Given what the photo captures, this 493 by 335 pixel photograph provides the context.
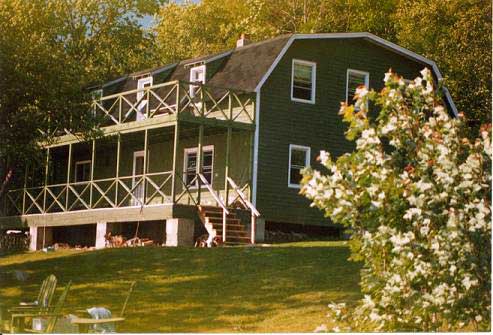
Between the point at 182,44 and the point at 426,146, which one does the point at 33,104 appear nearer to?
the point at 426,146

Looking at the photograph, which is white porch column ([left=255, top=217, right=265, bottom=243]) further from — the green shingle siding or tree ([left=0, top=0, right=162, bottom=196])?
tree ([left=0, top=0, right=162, bottom=196])

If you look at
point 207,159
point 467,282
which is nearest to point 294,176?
point 207,159

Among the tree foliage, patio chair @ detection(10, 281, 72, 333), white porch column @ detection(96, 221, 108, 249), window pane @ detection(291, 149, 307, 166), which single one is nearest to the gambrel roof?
the tree foliage

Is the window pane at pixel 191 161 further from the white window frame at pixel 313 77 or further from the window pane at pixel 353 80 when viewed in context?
the window pane at pixel 353 80

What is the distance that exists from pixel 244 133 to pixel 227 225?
3.31 m

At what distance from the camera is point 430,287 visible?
36.2ft

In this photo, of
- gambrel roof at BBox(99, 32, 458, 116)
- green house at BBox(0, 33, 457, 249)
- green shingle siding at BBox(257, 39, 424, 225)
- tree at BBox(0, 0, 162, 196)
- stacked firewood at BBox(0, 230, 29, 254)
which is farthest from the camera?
stacked firewood at BBox(0, 230, 29, 254)

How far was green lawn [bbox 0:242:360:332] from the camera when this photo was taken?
51.9ft

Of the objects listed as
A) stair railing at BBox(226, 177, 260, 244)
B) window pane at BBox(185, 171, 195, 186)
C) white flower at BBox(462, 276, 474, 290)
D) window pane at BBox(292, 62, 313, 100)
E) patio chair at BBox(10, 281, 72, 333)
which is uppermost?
window pane at BBox(292, 62, 313, 100)

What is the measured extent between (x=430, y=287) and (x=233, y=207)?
14.7 meters

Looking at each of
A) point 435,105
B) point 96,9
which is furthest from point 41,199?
point 435,105

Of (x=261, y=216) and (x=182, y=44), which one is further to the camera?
(x=182, y=44)

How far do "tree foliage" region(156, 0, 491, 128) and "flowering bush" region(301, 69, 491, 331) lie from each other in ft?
21.4

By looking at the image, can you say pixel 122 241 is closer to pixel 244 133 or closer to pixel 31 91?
pixel 244 133
